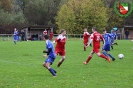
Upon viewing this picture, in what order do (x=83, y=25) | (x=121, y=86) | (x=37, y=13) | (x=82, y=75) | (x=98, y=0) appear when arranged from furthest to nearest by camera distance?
(x=37, y=13)
(x=98, y=0)
(x=83, y=25)
(x=82, y=75)
(x=121, y=86)

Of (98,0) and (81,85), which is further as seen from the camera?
(98,0)

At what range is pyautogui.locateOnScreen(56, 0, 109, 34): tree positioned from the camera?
67875 millimetres

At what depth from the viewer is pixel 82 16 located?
68062 millimetres

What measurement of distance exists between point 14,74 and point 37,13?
7287 cm

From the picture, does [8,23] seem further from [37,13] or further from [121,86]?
[121,86]

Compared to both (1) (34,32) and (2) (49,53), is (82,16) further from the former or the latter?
(2) (49,53)

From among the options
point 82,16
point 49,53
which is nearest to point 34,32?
point 82,16

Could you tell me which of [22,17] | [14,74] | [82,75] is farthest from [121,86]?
[22,17]

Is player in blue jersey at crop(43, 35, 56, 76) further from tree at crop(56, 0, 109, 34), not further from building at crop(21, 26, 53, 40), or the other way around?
tree at crop(56, 0, 109, 34)

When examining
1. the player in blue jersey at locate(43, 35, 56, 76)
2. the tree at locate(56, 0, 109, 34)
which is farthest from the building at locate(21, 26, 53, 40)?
the player in blue jersey at locate(43, 35, 56, 76)

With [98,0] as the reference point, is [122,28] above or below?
below

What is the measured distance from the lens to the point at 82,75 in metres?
13.8

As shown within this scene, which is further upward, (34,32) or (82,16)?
(82,16)

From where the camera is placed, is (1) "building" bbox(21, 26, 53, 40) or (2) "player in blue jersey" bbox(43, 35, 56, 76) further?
(1) "building" bbox(21, 26, 53, 40)
